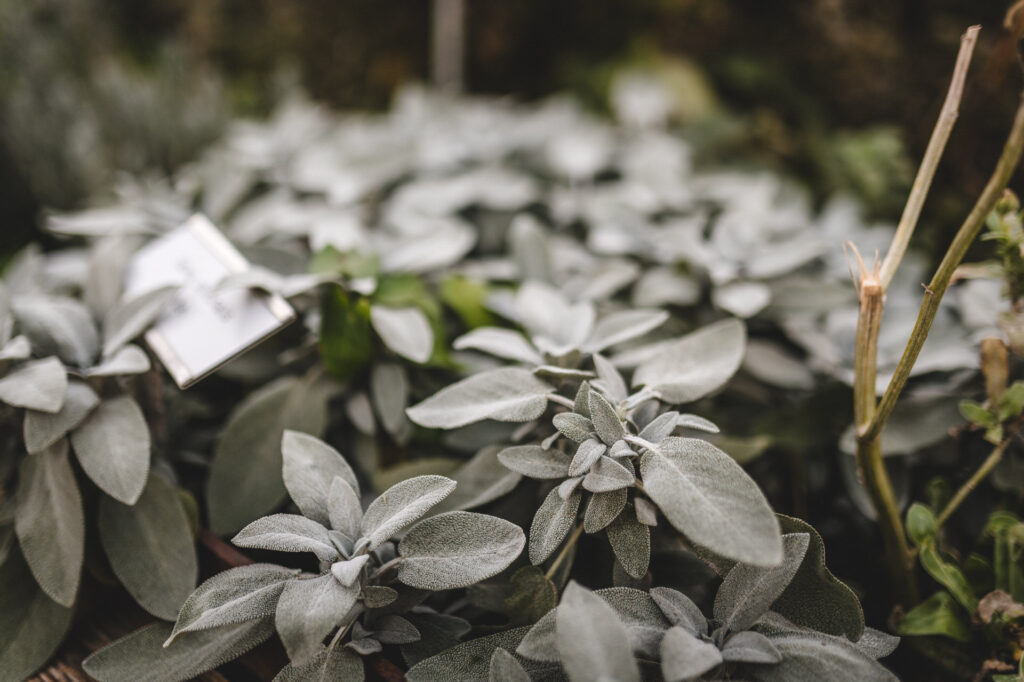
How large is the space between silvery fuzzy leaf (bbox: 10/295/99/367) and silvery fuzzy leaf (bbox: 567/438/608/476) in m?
0.53

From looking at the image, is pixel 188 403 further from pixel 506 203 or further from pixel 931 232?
pixel 931 232

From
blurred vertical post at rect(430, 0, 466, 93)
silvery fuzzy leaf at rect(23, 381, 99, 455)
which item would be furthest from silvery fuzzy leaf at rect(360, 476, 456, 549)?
blurred vertical post at rect(430, 0, 466, 93)

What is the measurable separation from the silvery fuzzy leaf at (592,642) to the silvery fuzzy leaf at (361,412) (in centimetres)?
38

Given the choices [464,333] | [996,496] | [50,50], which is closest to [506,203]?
[464,333]

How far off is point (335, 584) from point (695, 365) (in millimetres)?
393

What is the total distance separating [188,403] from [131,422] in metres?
0.20

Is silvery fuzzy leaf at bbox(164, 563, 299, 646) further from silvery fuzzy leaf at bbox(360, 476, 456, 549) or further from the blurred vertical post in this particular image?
the blurred vertical post

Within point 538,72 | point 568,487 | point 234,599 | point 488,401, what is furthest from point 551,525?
point 538,72

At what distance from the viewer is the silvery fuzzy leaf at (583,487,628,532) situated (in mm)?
538

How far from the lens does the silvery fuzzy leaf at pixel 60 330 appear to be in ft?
2.27

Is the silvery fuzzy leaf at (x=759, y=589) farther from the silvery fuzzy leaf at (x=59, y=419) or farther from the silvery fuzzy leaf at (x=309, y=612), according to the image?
the silvery fuzzy leaf at (x=59, y=419)

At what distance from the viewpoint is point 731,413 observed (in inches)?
33.6

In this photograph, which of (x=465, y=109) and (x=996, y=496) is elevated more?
(x=465, y=109)

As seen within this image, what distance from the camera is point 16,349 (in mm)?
639
